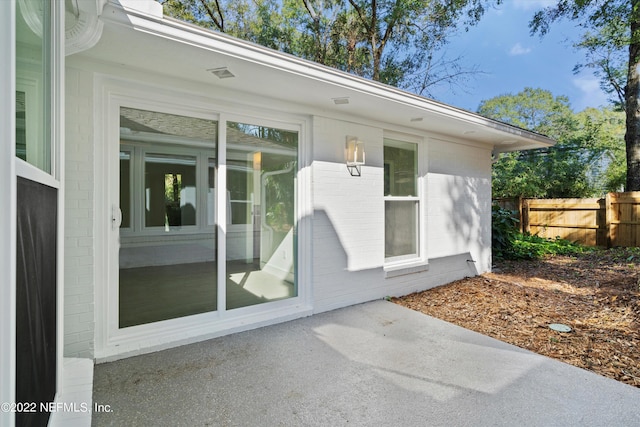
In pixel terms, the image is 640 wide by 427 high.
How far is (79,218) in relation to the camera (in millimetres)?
2484

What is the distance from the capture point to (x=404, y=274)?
4508 millimetres

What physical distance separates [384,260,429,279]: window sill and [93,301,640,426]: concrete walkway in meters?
1.25

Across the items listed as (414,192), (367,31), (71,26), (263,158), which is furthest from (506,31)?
(71,26)

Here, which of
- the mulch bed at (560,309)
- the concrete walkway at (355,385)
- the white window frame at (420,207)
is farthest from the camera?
the white window frame at (420,207)

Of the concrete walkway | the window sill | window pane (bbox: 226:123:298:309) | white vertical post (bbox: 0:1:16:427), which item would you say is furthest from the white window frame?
white vertical post (bbox: 0:1:16:427)

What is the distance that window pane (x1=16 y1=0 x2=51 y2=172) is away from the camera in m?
1.03

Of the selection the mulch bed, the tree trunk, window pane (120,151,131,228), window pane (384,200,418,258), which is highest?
the tree trunk

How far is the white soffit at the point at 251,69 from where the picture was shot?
6.93 feet

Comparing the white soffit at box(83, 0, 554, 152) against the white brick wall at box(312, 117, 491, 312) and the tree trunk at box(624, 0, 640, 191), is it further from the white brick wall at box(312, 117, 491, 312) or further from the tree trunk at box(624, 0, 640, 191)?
the tree trunk at box(624, 0, 640, 191)

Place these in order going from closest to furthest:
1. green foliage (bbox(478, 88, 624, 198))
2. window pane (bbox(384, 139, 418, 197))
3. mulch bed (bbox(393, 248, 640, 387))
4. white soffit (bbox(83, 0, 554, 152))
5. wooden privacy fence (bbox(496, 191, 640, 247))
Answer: white soffit (bbox(83, 0, 554, 152)), mulch bed (bbox(393, 248, 640, 387)), window pane (bbox(384, 139, 418, 197)), wooden privacy fence (bbox(496, 191, 640, 247)), green foliage (bbox(478, 88, 624, 198))

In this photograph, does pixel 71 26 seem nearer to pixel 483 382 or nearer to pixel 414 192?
pixel 483 382

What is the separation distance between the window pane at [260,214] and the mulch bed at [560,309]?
69.1 inches

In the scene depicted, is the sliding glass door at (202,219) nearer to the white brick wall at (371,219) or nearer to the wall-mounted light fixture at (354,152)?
the white brick wall at (371,219)

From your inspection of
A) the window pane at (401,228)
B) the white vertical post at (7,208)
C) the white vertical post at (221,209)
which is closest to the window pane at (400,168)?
the window pane at (401,228)
